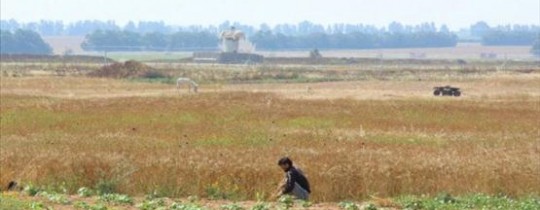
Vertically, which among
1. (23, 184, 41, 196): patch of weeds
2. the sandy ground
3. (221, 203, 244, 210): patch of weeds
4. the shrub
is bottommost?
the sandy ground

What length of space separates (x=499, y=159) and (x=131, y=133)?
11.7m

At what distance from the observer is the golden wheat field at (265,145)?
66.4 feet

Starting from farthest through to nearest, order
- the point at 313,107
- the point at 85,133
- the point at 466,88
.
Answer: the point at 466,88
the point at 313,107
the point at 85,133

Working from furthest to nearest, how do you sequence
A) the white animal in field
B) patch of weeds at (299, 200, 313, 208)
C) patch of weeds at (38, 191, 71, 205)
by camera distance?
the white animal in field → patch of weeds at (299, 200, 313, 208) → patch of weeds at (38, 191, 71, 205)

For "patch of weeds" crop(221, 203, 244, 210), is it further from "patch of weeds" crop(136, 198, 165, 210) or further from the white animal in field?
the white animal in field

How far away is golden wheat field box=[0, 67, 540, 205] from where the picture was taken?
20.2 meters

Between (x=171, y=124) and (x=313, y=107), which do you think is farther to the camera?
(x=313, y=107)

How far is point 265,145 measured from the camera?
27984 millimetres

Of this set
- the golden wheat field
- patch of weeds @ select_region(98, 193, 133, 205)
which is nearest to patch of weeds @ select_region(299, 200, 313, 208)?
the golden wheat field

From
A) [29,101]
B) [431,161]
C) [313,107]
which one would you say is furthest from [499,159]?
[29,101]

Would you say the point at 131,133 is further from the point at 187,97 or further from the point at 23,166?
the point at 187,97

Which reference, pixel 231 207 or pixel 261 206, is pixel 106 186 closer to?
pixel 231 207

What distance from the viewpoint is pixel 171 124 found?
34.9 m

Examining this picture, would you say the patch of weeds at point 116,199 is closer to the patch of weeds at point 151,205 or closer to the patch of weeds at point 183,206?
the patch of weeds at point 151,205
